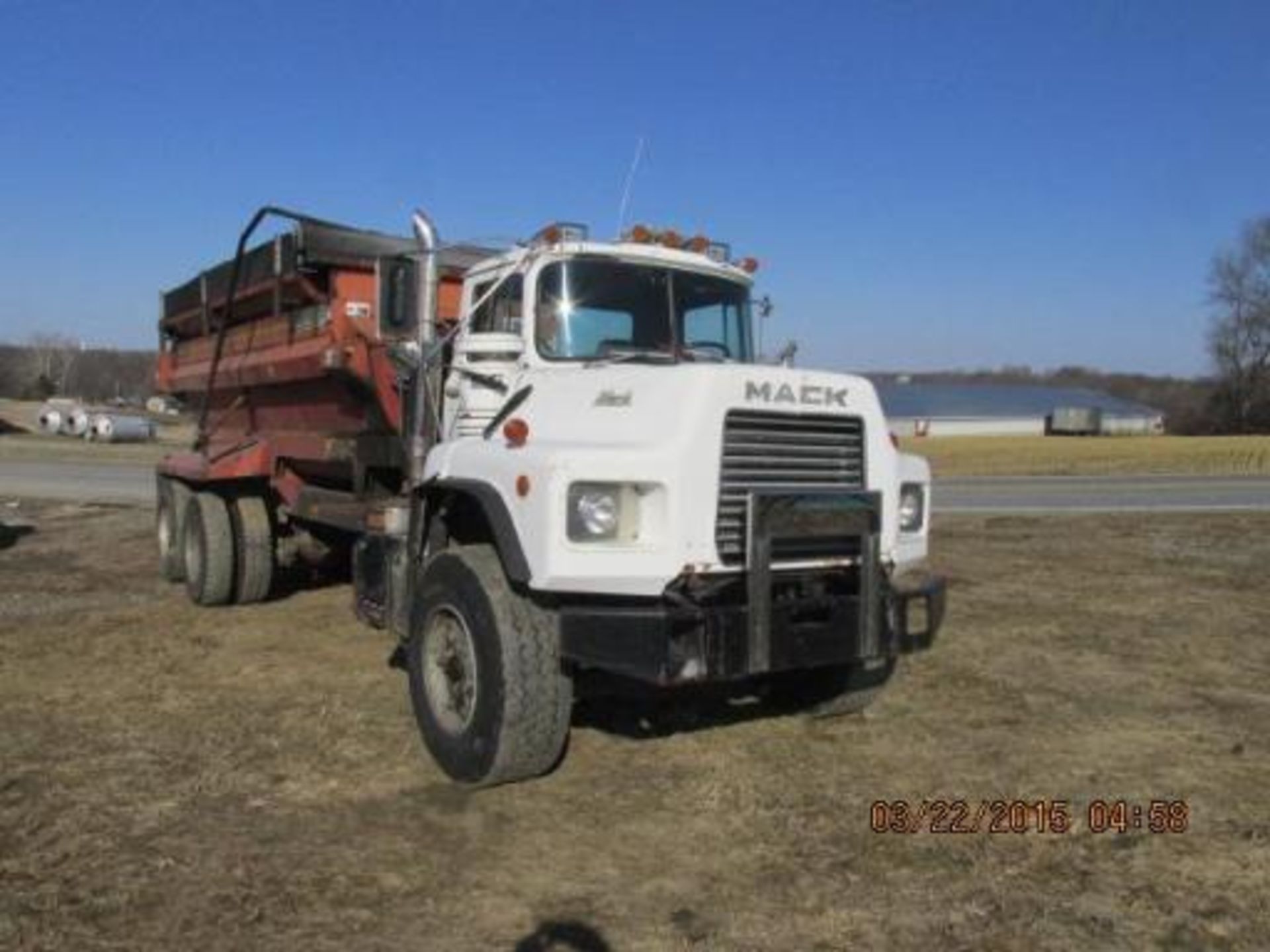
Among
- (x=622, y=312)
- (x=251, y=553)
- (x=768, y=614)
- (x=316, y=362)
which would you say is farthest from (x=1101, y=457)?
(x=768, y=614)

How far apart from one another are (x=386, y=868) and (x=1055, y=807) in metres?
2.94

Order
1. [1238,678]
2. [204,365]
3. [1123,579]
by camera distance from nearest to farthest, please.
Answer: [1238,678] → [204,365] → [1123,579]

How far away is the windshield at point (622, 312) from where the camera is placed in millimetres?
6426

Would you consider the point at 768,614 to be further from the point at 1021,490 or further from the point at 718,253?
the point at 1021,490

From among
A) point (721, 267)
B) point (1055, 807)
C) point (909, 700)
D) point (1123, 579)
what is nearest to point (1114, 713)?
point (909, 700)

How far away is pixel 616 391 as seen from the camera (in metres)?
5.68

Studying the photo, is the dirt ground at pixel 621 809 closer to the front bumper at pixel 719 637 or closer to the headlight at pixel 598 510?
the front bumper at pixel 719 637

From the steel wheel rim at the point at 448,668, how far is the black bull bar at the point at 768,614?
651 millimetres

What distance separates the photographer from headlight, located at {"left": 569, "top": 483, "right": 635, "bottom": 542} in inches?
207

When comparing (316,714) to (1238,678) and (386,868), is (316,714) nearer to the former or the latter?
(386,868)

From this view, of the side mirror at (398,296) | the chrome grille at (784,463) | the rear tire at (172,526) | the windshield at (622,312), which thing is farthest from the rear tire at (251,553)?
the chrome grille at (784,463)

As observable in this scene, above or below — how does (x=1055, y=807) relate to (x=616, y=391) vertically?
below

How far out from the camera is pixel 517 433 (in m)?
5.76

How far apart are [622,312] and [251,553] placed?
5370 mm
